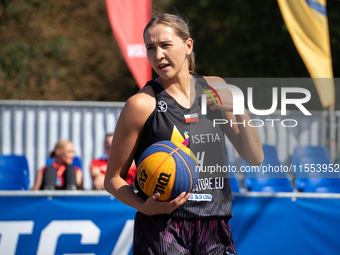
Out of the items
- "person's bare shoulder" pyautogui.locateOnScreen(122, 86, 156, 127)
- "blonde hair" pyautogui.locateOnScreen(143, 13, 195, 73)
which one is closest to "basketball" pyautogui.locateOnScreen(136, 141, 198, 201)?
"person's bare shoulder" pyautogui.locateOnScreen(122, 86, 156, 127)

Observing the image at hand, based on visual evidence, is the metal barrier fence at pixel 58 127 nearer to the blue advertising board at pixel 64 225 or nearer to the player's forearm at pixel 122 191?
the blue advertising board at pixel 64 225

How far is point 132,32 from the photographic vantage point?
8320 mm

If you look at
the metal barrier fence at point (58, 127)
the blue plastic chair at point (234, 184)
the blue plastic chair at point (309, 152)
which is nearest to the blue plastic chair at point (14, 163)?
the metal barrier fence at point (58, 127)

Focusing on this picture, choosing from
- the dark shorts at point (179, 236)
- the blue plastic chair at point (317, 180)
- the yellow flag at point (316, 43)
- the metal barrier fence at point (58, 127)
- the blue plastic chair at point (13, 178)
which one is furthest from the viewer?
the metal barrier fence at point (58, 127)

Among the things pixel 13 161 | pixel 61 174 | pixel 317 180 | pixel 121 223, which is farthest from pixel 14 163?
pixel 317 180

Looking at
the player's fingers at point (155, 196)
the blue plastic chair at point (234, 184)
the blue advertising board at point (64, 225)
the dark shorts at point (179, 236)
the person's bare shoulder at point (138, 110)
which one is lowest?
the blue advertising board at point (64, 225)

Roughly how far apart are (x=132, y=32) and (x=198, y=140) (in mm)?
6517

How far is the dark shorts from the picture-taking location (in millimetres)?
2102

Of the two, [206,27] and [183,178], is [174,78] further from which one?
[206,27]

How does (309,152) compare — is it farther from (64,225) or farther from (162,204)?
(162,204)

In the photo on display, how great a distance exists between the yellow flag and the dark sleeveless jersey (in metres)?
4.22

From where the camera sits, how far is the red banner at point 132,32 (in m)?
8.19

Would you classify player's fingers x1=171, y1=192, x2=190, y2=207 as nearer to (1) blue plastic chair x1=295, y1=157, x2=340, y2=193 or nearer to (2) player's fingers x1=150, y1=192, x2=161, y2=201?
(2) player's fingers x1=150, y1=192, x2=161, y2=201

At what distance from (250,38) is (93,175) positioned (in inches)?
554
